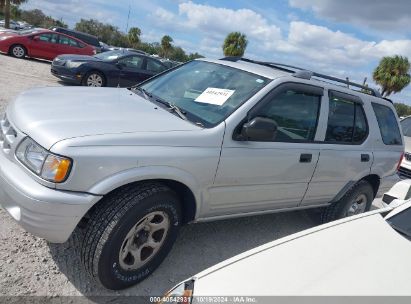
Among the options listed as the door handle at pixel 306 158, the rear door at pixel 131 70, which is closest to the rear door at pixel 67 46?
the rear door at pixel 131 70

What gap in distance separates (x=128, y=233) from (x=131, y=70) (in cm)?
1010

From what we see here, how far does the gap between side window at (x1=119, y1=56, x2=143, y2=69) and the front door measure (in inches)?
361

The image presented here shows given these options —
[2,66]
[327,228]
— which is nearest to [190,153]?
[327,228]

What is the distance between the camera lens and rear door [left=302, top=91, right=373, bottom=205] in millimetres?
4230

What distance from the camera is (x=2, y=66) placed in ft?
43.0

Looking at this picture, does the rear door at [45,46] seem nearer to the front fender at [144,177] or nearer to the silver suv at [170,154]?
the silver suv at [170,154]

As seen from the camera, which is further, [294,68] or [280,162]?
[294,68]

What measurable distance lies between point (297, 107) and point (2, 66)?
12.2 metres

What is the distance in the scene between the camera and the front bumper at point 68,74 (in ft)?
37.3

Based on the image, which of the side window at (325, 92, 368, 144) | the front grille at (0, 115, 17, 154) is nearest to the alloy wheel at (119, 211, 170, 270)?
the front grille at (0, 115, 17, 154)

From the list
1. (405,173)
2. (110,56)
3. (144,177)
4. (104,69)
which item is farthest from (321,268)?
(110,56)

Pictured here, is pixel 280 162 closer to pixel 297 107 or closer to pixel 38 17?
pixel 297 107

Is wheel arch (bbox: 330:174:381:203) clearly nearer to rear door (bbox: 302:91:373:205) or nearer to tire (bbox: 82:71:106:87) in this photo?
rear door (bbox: 302:91:373:205)

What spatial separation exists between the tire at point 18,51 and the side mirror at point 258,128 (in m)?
16.0
